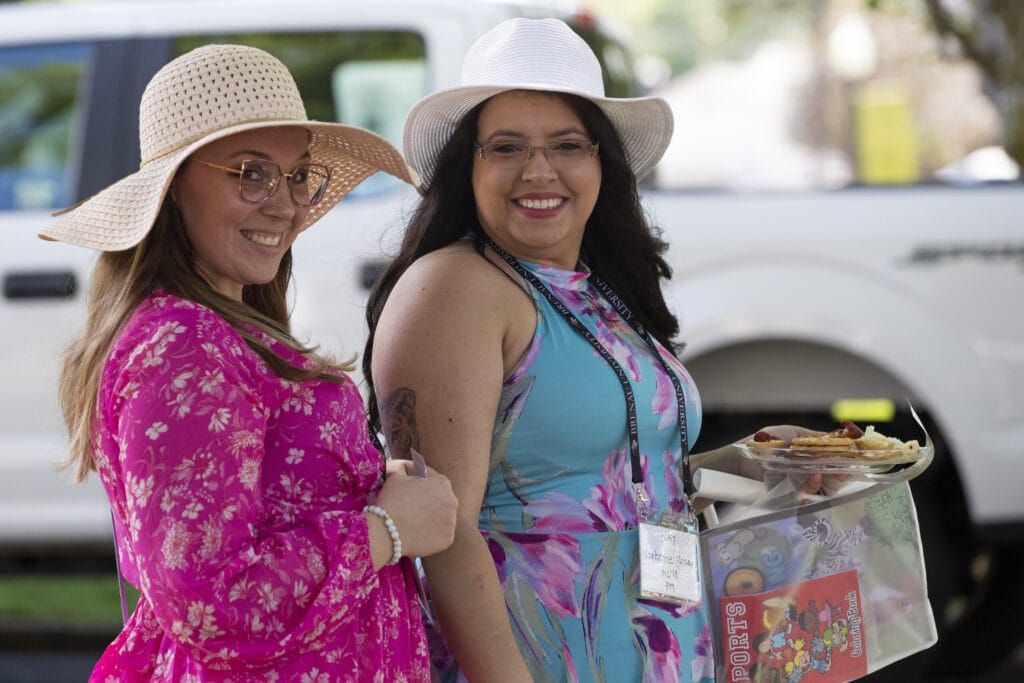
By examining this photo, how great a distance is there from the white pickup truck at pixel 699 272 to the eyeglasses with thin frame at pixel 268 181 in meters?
2.22

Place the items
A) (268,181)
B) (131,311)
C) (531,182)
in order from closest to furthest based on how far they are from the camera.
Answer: (131,311), (268,181), (531,182)

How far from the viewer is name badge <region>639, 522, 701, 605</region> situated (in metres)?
2.12

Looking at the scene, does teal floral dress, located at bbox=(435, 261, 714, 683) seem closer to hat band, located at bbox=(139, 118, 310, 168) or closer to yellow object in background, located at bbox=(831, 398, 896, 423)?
hat band, located at bbox=(139, 118, 310, 168)

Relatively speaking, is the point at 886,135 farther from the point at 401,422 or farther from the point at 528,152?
the point at 401,422

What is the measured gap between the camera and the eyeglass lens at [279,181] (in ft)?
6.05

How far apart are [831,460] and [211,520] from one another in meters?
1.07

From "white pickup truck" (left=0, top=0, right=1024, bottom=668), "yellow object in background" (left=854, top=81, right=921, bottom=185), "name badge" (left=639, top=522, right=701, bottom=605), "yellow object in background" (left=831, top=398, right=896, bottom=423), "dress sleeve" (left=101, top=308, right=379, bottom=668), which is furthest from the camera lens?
"yellow object in background" (left=854, top=81, right=921, bottom=185)

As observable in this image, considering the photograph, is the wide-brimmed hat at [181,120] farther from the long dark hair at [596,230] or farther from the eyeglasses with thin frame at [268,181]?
the long dark hair at [596,230]

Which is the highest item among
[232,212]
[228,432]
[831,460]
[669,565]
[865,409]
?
[232,212]

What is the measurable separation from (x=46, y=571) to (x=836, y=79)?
58.2ft

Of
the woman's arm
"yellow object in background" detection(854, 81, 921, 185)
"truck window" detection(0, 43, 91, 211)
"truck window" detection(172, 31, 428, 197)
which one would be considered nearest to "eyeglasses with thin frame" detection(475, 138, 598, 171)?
the woman's arm

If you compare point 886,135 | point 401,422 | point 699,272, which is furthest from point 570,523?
point 886,135

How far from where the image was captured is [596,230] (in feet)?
8.18

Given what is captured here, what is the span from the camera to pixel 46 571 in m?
5.63
